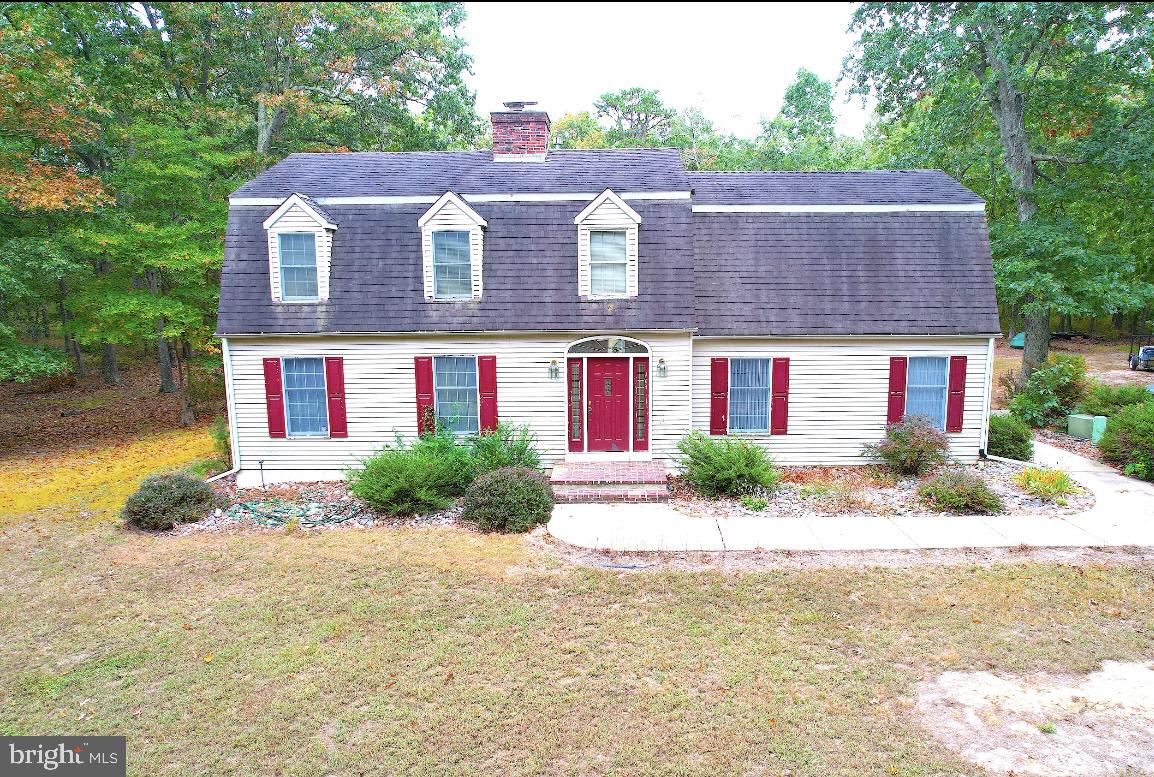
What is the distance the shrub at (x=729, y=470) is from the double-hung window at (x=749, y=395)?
1686 mm

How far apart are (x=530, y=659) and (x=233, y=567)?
207 inches

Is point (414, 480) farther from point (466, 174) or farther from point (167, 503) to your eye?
point (466, 174)

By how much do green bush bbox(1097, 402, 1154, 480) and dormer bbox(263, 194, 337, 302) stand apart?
673 inches

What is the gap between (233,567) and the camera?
370 inches

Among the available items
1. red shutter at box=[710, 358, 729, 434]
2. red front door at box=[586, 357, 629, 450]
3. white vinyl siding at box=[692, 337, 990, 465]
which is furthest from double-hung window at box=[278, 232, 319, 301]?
red shutter at box=[710, 358, 729, 434]

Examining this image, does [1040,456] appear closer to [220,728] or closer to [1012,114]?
[1012,114]

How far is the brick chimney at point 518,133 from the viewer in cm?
1548

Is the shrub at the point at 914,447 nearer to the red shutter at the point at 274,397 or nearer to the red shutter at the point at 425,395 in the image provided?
the red shutter at the point at 425,395

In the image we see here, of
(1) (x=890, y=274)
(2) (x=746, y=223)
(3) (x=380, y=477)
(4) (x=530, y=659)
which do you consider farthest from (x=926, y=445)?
(3) (x=380, y=477)

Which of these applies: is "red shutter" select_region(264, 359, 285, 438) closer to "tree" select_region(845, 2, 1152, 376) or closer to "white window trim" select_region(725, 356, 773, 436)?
"white window trim" select_region(725, 356, 773, 436)

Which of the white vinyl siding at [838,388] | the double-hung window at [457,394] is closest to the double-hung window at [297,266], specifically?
the double-hung window at [457,394]

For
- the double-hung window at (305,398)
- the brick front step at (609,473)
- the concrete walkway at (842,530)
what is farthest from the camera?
the double-hung window at (305,398)

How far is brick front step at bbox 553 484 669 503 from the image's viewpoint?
12.1 m

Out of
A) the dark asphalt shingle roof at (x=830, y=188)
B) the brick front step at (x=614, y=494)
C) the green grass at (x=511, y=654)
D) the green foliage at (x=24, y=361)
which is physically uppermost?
the dark asphalt shingle roof at (x=830, y=188)
